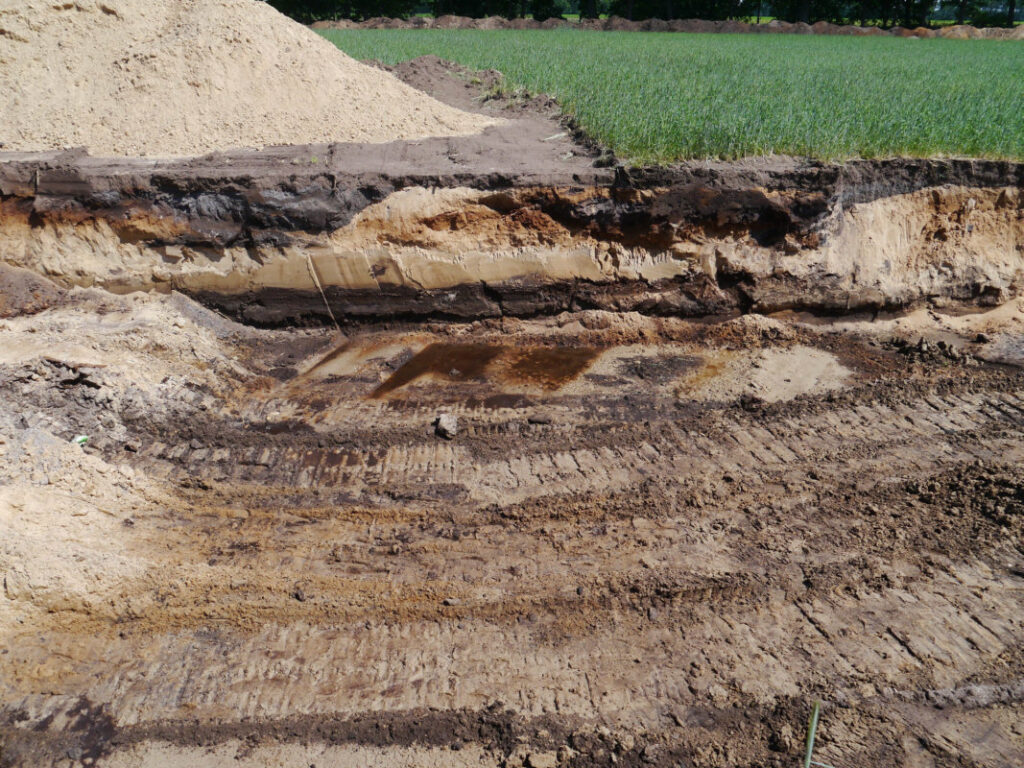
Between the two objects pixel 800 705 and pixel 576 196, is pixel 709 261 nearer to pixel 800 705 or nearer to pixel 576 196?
pixel 576 196

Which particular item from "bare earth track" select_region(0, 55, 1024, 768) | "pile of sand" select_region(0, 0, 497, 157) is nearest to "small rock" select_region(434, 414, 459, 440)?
"bare earth track" select_region(0, 55, 1024, 768)

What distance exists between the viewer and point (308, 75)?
6.90 metres

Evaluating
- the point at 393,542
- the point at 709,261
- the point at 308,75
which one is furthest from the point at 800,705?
the point at 308,75

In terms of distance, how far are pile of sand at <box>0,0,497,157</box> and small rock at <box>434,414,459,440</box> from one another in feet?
10.5

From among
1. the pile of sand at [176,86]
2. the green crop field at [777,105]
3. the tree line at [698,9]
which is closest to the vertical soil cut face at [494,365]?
the green crop field at [777,105]

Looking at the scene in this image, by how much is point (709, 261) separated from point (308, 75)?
4241 mm

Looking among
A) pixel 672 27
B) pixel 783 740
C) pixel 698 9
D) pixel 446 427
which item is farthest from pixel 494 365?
pixel 698 9

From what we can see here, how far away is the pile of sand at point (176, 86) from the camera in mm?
6297

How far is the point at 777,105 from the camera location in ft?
23.8

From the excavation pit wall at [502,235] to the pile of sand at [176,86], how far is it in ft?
1.94

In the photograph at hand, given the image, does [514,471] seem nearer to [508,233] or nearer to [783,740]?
[783,740]

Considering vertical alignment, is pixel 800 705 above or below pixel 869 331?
below

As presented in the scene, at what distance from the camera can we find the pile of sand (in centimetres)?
630

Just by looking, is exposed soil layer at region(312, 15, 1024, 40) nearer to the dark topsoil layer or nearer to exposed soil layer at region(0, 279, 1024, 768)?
the dark topsoil layer
